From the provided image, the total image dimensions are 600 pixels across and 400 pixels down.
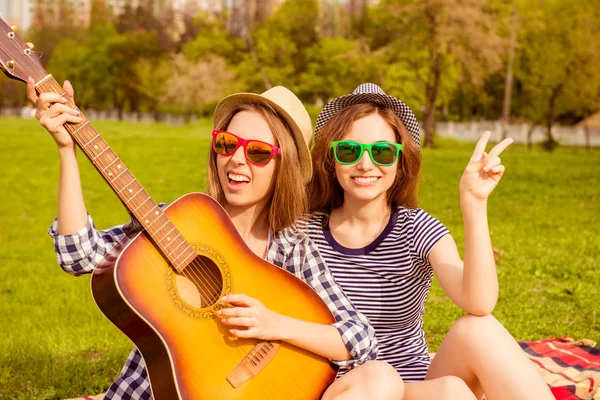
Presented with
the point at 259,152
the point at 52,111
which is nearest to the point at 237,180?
the point at 259,152

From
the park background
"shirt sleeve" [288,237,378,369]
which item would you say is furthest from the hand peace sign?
the park background

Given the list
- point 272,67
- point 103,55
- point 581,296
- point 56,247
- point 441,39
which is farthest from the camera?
point 103,55

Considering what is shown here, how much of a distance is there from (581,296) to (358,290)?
3.97m

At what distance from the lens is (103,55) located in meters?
57.0

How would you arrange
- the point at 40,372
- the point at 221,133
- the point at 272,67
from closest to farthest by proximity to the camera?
the point at 221,133, the point at 40,372, the point at 272,67

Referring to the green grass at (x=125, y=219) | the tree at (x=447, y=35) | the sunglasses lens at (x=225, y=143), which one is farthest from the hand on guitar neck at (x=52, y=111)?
the tree at (x=447, y=35)

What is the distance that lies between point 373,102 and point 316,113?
32262 millimetres

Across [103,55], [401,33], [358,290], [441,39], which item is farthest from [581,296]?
[103,55]

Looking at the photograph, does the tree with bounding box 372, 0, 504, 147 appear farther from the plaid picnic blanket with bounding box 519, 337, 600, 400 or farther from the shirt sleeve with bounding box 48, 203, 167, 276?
the shirt sleeve with bounding box 48, 203, 167, 276

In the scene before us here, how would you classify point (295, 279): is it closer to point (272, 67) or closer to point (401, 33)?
point (401, 33)

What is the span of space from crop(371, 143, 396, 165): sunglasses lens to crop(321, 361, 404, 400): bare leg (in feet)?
3.00

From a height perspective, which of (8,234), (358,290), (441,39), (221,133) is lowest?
(8,234)

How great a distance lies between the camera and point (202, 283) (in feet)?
8.87

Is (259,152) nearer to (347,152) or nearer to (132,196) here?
(347,152)
